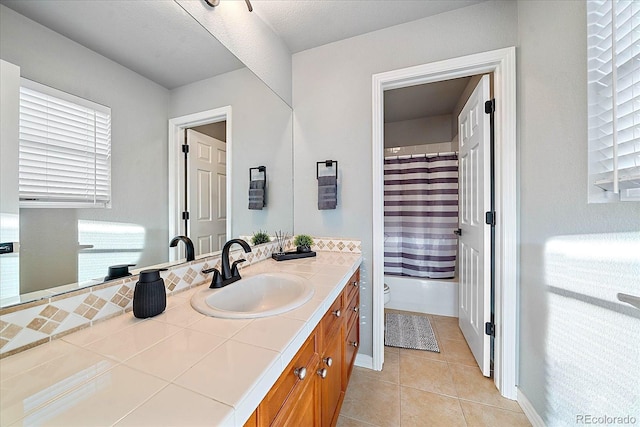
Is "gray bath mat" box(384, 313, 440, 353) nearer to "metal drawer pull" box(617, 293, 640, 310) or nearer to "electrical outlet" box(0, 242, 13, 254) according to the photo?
"metal drawer pull" box(617, 293, 640, 310)

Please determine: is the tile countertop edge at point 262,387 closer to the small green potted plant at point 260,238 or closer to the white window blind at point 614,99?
the small green potted plant at point 260,238

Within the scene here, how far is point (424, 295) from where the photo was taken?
2609 mm

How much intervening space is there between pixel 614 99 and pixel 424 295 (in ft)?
7.20

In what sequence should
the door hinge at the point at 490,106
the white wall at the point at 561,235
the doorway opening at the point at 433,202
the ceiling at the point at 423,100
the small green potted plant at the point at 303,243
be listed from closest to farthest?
1. the white wall at the point at 561,235
2. the door hinge at the point at 490,106
3. the small green potted plant at the point at 303,243
4. the doorway opening at the point at 433,202
5. the ceiling at the point at 423,100

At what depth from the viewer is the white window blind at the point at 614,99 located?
76 centimetres

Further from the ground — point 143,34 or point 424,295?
point 143,34

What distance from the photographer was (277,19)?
1603 mm

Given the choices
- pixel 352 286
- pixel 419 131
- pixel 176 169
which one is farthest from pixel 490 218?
pixel 419 131

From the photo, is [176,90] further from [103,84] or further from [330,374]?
[330,374]

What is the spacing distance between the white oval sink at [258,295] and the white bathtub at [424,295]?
1.87 metres

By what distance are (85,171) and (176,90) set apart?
1.67ft

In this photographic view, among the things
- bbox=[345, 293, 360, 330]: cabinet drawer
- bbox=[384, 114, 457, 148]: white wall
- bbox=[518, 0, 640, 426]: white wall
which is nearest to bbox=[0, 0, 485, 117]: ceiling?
bbox=[518, 0, 640, 426]: white wall

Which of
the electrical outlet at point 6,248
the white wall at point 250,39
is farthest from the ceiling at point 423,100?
the electrical outlet at point 6,248

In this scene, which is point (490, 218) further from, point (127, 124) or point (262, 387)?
point (127, 124)
